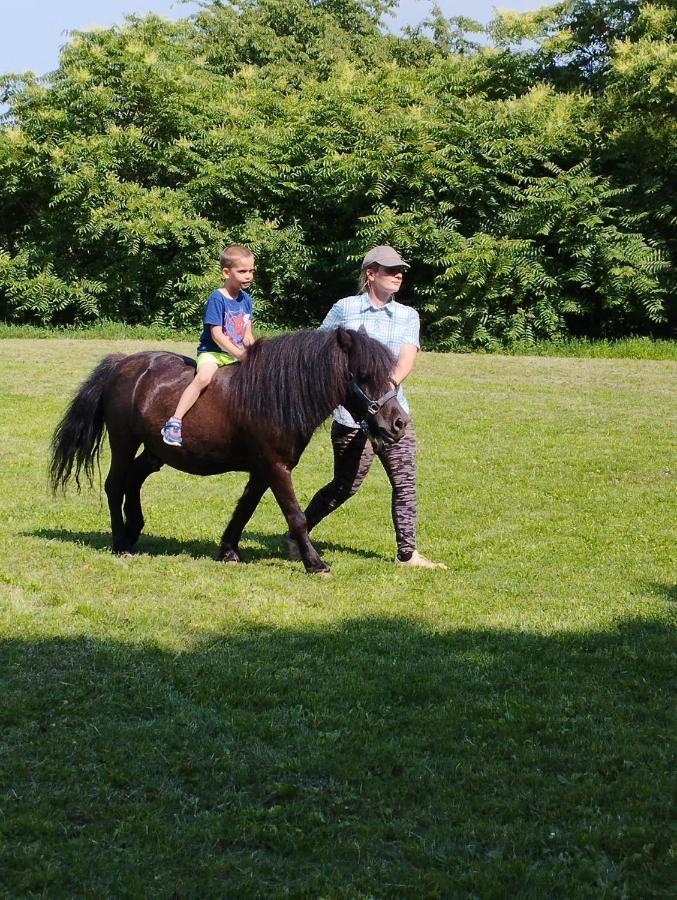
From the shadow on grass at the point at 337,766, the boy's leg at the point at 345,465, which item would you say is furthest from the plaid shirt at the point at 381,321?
the shadow on grass at the point at 337,766

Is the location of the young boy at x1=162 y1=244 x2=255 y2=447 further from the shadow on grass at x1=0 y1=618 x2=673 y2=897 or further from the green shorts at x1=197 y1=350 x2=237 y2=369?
the shadow on grass at x1=0 y1=618 x2=673 y2=897

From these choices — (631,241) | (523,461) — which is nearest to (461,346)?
(631,241)

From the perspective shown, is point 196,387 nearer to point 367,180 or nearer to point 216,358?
point 216,358

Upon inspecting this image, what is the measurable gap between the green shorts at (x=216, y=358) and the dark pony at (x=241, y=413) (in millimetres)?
79

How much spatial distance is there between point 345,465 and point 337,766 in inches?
154

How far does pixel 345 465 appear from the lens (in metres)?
8.15

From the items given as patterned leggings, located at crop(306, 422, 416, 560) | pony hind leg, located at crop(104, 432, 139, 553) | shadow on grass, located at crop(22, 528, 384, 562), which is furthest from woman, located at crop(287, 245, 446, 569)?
pony hind leg, located at crop(104, 432, 139, 553)

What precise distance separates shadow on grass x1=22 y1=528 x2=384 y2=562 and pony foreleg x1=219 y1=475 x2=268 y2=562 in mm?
207

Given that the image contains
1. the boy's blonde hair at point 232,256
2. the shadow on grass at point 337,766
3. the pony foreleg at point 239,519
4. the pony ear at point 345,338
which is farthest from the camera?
the pony foreleg at point 239,519

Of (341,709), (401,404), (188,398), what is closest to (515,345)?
(401,404)

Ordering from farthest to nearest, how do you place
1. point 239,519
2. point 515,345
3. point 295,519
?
point 515,345 < point 239,519 < point 295,519

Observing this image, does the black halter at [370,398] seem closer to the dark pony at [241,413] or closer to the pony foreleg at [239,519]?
the dark pony at [241,413]

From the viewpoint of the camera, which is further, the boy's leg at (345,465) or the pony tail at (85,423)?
the pony tail at (85,423)

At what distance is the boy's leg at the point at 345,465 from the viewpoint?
8008 mm
